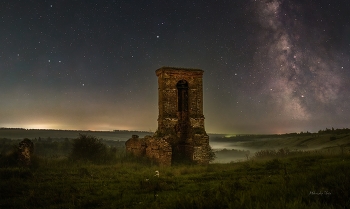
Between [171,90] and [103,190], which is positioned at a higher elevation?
[171,90]

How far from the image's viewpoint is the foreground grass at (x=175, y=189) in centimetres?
576

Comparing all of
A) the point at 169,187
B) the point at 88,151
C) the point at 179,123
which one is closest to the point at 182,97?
the point at 179,123

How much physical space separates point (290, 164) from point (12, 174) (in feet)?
44.7

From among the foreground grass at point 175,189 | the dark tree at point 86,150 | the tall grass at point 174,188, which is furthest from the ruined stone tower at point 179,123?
the foreground grass at point 175,189

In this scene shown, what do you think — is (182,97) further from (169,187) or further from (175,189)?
(175,189)

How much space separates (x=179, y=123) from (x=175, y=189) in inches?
Result: 460

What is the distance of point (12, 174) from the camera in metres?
12.9

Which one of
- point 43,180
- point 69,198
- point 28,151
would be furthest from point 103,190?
point 28,151

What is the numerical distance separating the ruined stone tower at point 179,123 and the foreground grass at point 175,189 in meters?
4.27

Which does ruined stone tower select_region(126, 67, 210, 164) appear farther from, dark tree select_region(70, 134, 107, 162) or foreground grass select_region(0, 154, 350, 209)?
foreground grass select_region(0, 154, 350, 209)

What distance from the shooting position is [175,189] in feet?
34.0

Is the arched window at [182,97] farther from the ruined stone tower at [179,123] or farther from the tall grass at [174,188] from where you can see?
the tall grass at [174,188]

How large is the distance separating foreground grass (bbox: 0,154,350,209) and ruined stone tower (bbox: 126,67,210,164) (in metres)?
4.27

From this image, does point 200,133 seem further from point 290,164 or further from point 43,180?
point 43,180
